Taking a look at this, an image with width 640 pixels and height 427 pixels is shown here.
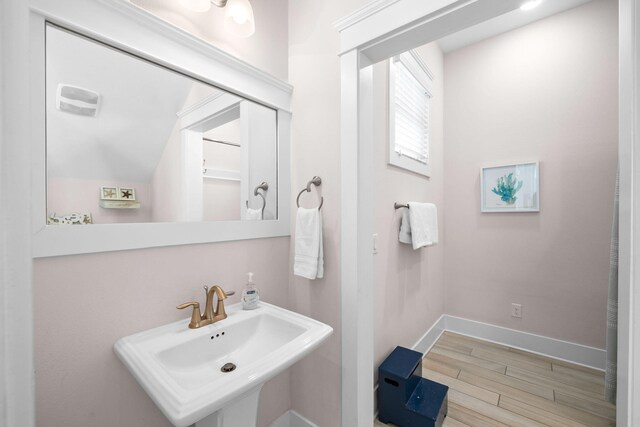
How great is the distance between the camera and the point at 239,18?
117cm

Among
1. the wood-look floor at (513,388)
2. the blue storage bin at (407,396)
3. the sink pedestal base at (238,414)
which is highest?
the sink pedestal base at (238,414)

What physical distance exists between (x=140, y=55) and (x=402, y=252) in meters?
1.76

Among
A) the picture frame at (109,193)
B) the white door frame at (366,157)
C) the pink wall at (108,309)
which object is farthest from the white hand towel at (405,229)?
the picture frame at (109,193)

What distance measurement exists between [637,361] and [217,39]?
Answer: 6.62ft

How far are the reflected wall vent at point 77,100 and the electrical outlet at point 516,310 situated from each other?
300 cm

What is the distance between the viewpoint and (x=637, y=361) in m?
0.90

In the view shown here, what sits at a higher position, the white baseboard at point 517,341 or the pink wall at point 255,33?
the pink wall at point 255,33

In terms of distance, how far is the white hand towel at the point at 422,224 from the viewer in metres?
1.77

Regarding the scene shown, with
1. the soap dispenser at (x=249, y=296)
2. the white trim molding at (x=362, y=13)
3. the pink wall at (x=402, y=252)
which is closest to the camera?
the white trim molding at (x=362, y=13)

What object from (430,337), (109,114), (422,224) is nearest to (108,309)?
(109,114)

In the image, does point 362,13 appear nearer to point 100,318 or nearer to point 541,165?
point 100,318

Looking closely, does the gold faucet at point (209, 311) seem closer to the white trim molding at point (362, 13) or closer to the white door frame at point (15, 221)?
the white door frame at point (15, 221)

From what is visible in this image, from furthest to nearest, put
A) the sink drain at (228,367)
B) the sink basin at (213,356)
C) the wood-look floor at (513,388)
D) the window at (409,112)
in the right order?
1. the window at (409,112)
2. the wood-look floor at (513,388)
3. the sink drain at (228,367)
4. the sink basin at (213,356)

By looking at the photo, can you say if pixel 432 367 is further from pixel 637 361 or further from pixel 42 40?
pixel 42 40
